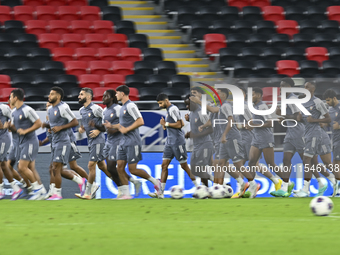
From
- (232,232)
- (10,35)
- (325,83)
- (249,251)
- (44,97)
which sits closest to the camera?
(249,251)

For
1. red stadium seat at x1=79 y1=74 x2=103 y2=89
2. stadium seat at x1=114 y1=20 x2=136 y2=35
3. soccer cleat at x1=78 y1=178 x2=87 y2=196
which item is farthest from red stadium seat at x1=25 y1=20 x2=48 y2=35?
soccer cleat at x1=78 y1=178 x2=87 y2=196

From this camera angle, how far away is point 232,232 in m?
6.43

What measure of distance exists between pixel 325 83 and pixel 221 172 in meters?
2.75

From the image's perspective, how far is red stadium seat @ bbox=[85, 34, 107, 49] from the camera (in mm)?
17375

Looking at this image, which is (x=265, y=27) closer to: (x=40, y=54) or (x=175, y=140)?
(x=40, y=54)

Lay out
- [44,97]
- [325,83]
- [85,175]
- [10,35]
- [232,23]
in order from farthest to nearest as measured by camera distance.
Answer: [232,23]
[10,35]
[44,97]
[85,175]
[325,83]

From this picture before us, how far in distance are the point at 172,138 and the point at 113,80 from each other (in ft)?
15.3

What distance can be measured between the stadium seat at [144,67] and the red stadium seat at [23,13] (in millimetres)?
4229

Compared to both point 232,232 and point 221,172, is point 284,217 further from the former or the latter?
point 221,172

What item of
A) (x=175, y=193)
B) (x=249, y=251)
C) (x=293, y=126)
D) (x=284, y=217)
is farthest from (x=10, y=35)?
(x=249, y=251)

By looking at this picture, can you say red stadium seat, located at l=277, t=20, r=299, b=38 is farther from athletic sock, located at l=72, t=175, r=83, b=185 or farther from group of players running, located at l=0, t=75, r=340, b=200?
athletic sock, located at l=72, t=175, r=83, b=185

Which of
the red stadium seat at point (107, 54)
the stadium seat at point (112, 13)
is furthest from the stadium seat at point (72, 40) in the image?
the stadium seat at point (112, 13)

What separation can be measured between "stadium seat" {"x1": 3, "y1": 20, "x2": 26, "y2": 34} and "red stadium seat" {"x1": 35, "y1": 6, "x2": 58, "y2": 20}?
0.91m

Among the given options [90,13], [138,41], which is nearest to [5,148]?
[138,41]
